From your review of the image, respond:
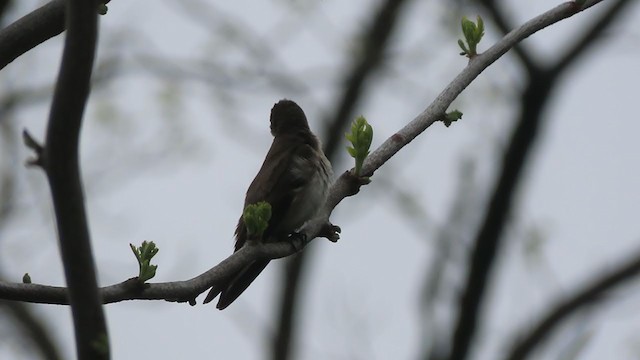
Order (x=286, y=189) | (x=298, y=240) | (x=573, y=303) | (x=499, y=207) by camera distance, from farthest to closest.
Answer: (x=499, y=207), (x=573, y=303), (x=286, y=189), (x=298, y=240)

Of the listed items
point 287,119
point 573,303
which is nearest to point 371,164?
point 287,119

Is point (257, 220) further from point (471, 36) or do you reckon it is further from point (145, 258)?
point (471, 36)

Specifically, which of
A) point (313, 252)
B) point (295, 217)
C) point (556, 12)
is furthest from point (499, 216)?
point (556, 12)

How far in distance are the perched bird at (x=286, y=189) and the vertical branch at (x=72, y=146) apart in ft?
6.74

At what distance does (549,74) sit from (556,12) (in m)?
6.14

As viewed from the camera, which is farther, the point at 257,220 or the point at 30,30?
the point at 257,220

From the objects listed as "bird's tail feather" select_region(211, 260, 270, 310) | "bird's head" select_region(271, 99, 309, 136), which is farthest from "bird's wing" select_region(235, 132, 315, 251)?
"bird's head" select_region(271, 99, 309, 136)

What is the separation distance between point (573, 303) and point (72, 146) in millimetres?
8040

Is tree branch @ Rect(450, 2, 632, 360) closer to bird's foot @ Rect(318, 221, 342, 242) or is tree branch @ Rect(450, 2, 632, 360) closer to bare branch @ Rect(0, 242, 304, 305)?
bird's foot @ Rect(318, 221, 342, 242)

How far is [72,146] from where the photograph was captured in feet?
7.22

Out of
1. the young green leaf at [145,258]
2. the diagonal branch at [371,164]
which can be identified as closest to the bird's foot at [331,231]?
the diagonal branch at [371,164]

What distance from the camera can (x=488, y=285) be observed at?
385 inches

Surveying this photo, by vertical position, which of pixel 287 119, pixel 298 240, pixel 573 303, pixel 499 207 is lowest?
pixel 298 240

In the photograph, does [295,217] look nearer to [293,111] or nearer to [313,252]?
[293,111]
